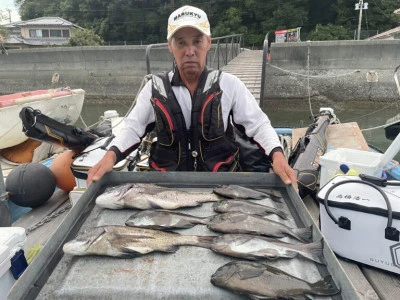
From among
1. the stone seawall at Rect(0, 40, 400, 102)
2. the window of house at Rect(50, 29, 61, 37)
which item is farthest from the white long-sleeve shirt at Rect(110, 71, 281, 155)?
the window of house at Rect(50, 29, 61, 37)

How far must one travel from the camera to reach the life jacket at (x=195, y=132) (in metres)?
2.93

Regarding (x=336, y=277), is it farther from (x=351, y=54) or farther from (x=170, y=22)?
(x=351, y=54)

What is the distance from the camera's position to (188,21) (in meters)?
2.66

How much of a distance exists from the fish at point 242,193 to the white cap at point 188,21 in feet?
4.51

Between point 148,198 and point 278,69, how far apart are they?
1700cm

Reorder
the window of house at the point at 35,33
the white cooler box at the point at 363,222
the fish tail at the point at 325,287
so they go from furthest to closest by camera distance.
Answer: the window of house at the point at 35,33
the white cooler box at the point at 363,222
the fish tail at the point at 325,287

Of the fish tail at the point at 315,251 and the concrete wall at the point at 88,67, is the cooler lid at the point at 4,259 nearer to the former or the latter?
the fish tail at the point at 315,251

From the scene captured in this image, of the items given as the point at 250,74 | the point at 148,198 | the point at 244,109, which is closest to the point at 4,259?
the point at 148,198

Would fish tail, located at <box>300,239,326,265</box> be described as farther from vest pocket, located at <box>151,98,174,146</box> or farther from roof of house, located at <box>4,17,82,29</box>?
roof of house, located at <box>4,17,82,29</box>

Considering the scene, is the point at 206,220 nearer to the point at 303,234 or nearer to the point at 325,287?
the point at 303,234

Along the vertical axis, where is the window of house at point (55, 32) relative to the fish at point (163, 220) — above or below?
above

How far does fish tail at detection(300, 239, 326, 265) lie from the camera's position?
1556mm

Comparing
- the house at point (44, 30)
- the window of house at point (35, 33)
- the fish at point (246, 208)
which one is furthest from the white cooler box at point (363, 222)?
the window of house at point (35, 33)

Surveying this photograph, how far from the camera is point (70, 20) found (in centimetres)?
5634
